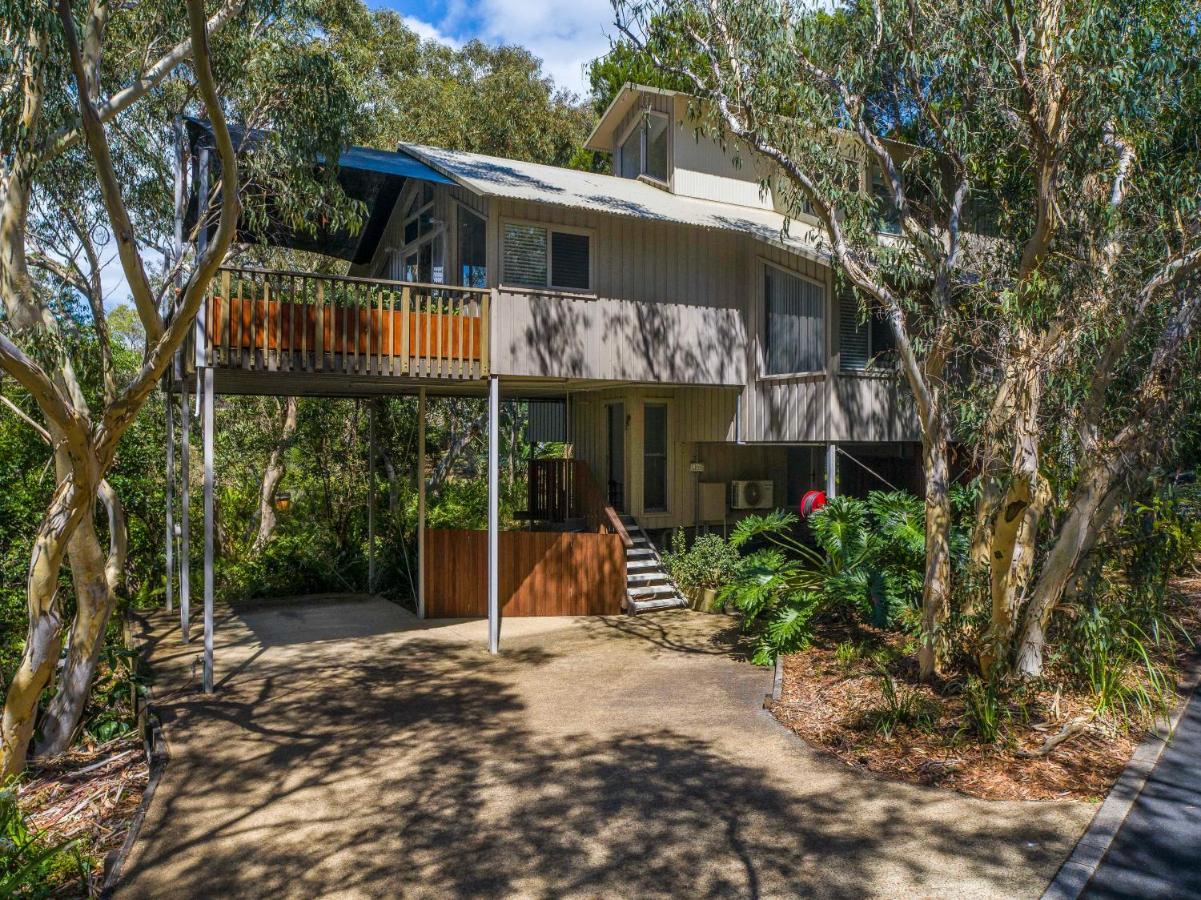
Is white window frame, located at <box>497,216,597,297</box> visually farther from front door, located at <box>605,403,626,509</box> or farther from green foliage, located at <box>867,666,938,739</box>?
green foliage, located at <box>867,666,938,739</box>

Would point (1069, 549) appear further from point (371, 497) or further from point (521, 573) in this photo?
point (371, 497)

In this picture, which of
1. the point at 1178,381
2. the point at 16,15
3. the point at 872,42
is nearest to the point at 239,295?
the point at 16,15

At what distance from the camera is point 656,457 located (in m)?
15.3

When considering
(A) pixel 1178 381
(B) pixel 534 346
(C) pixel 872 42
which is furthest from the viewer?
(B) pixel 534 346

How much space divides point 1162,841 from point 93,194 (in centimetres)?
1532

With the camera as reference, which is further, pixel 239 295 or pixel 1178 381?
pixel 239 295

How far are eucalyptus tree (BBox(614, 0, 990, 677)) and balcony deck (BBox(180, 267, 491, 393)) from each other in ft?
12.6

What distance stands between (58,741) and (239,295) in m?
4.79

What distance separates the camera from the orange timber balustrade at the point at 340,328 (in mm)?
9453

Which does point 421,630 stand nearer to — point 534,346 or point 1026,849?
point 534,346

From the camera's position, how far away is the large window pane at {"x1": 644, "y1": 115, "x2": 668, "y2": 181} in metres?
16.2

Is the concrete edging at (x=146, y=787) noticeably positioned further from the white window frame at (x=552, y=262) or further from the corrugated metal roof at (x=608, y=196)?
the corrugated metal roof at (x=608, y=196)

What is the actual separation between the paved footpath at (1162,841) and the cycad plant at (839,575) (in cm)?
368

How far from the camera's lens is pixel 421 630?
38.9ft
